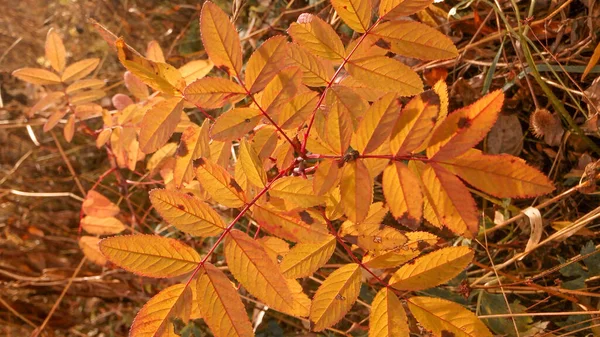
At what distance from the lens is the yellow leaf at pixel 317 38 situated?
0.85 m

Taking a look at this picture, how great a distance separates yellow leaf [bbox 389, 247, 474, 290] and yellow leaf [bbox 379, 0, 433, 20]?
36cm

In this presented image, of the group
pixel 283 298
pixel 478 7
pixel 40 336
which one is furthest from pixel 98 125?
pixel 283 298

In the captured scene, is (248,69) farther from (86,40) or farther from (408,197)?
(86,40)

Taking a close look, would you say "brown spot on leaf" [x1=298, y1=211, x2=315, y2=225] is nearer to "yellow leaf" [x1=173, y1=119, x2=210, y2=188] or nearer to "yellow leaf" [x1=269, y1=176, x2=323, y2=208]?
"yellow leaf" [x1=269, y1=176, x2=323, y2=208]

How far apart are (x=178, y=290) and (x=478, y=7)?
3.49 ft

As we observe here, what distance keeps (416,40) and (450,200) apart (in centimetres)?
27

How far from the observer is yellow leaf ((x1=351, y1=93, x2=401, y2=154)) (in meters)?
0.72

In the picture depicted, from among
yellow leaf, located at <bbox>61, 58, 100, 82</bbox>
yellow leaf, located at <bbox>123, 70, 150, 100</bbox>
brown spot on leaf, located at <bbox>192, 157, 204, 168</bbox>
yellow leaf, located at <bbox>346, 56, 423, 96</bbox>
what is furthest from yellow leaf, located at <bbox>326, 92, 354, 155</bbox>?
yellow leaf, located at <bbox>61, 58, 100, 82</bbox>

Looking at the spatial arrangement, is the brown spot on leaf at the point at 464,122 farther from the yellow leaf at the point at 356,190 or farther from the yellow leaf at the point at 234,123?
the yellow leaf at the point at 234,123

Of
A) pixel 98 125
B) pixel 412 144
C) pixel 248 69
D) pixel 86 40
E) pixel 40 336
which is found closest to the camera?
pixel 412 144

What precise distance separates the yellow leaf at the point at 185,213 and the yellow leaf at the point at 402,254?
0.25 m

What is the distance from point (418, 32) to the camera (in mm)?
823

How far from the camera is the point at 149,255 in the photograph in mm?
814

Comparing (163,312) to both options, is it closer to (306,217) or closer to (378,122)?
(306,217)
